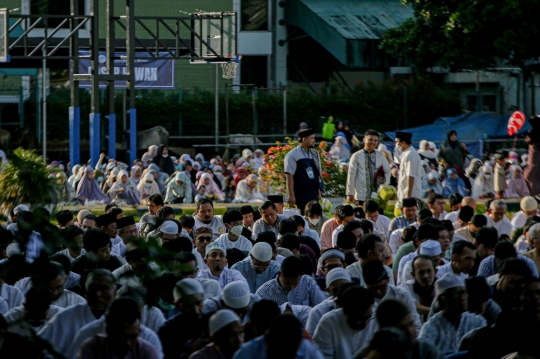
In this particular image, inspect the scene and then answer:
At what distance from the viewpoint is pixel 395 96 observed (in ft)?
119

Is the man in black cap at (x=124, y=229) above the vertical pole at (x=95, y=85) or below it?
below

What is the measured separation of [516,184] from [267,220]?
466 inches

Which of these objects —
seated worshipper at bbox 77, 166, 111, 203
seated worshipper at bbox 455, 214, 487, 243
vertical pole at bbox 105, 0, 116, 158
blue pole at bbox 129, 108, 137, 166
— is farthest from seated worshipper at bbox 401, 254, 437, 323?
blue pole at bbox 129, 108, 137, 166

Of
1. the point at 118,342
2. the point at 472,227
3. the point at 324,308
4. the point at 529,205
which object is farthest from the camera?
the point at 529,205

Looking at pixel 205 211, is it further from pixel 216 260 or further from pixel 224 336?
pixel 224 336

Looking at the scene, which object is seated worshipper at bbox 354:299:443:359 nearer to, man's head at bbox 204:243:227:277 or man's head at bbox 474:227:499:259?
man's head at bbox 204:243:227:277

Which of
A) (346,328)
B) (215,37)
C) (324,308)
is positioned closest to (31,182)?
(346,328)

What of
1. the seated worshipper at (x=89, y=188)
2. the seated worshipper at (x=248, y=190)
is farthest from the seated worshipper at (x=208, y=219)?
the seated worshipper at (x=248, y=190)

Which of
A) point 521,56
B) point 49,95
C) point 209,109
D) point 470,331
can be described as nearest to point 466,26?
point 521,56

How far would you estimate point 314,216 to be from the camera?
44.2 ft

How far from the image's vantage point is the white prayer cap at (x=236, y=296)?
287 inches

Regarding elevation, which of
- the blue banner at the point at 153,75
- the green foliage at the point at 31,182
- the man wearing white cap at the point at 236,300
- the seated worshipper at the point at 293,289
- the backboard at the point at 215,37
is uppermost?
the backboard at the point at 215,37

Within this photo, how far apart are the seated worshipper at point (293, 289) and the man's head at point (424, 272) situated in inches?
32.1

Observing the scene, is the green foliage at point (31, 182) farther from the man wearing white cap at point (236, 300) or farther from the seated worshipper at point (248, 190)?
the seated worshipper at point (248, 190)
